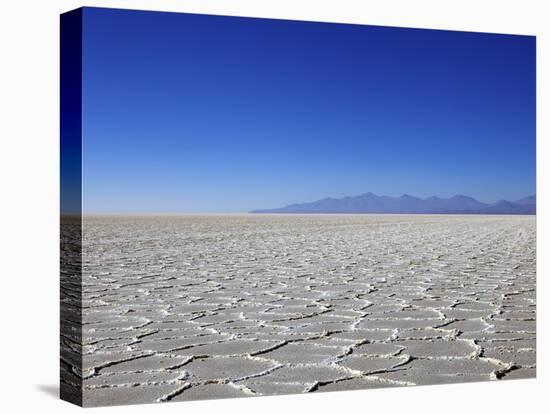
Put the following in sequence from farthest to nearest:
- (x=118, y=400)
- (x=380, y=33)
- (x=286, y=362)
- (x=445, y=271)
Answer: (x=445, y=271), (x=380, y=33), (x=286, y=362), (x=118, y=400)

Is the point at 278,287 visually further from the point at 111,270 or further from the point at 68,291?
the point at 68,291

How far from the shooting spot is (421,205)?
16.0 ft

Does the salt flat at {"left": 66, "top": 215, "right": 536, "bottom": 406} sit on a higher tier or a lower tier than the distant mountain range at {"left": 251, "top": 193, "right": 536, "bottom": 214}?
lower

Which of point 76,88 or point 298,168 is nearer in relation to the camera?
point 76,88

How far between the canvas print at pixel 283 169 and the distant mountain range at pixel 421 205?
0.01m

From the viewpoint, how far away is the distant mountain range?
476 cm

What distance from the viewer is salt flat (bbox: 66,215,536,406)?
3969 millimetres

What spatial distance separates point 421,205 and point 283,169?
0.76 metres

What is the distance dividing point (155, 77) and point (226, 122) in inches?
19.2

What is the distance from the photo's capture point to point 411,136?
4.98 m

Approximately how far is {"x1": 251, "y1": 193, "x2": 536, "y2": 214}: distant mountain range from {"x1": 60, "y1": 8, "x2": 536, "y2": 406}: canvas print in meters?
0.01

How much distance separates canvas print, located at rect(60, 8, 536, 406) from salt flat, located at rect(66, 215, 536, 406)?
0.04ft

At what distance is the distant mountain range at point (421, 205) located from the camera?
4758 millimetres

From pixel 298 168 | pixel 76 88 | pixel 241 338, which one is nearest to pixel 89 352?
pixel 241 338
